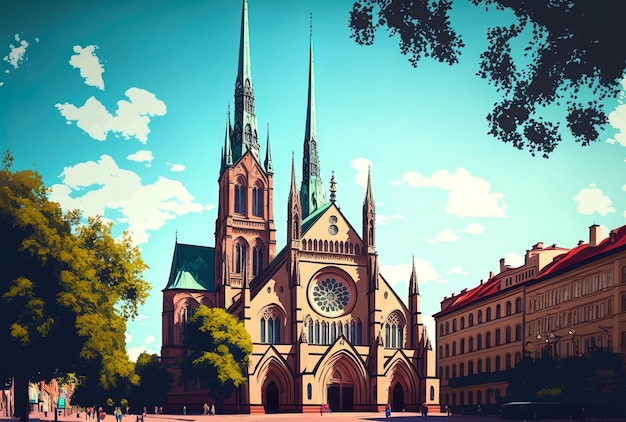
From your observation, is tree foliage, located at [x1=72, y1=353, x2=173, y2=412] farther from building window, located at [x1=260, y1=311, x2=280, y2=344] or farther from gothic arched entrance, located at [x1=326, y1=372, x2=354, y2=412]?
gothic arched entrance, located at [x1=326, y1=372, x2=354, y2=412]

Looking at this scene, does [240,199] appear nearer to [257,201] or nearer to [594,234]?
[257,201]

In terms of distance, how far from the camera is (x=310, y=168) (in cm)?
10806

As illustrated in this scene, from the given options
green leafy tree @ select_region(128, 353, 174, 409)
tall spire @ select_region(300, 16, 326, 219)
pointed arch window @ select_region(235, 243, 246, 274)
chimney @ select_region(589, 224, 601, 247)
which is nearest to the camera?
chimney @ select_region(589, 224, 601, 247)

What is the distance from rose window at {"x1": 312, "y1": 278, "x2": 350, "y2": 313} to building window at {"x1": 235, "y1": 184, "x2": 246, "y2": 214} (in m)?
17.6

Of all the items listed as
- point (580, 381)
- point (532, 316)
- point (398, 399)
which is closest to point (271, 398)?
point (398, 399)

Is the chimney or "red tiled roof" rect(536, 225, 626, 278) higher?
the chimney

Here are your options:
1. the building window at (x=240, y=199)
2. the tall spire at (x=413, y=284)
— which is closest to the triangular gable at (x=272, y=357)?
the tall spire at (x=413, y=284)

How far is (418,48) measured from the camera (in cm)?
2645

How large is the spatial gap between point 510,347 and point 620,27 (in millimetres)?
56424

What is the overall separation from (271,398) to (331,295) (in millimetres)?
11759

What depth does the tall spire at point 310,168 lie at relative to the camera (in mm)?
106188

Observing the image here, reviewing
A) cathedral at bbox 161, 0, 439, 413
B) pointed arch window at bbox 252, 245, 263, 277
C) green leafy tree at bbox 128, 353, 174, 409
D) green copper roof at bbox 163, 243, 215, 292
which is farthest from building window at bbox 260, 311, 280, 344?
green copper roof at bbox 163, 243, 215, 292

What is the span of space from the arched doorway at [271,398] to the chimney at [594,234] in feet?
102

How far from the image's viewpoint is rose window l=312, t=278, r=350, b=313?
264 feet
